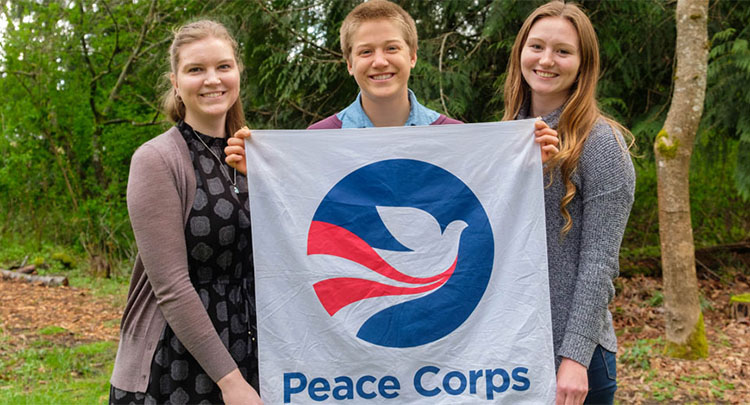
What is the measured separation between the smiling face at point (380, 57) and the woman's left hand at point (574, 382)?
1.24 meters

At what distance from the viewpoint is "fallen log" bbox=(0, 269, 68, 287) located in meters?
11.3

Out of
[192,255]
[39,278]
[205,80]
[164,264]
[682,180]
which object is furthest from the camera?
[39,278]

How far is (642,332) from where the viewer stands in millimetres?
6969

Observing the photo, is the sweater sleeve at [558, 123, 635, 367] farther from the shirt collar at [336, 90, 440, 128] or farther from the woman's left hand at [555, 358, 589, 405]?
the shirt collar at [336, 90, 440, 128]

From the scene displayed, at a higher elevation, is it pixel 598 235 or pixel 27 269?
pixel 598 235

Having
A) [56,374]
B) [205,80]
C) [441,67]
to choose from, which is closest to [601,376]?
[205,80]

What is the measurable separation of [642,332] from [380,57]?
5.69 metres

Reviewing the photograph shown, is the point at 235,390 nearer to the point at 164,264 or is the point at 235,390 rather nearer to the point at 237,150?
the point at 164,264

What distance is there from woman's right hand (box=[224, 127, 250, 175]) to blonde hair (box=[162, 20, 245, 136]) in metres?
0.20

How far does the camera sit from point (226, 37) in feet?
7.88

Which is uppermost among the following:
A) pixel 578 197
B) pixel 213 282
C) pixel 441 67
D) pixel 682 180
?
pixel 441 67

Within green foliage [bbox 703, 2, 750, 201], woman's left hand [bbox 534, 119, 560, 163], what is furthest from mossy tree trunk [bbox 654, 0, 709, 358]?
woman's left hand [bbox 534, 119, 560, 163]

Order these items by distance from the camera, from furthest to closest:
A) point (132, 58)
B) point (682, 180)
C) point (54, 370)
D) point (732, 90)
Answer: point (132, 58) < point (732, 90) < point (54, 370) < point (682, 180)

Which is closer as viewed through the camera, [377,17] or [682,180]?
[377,17]
